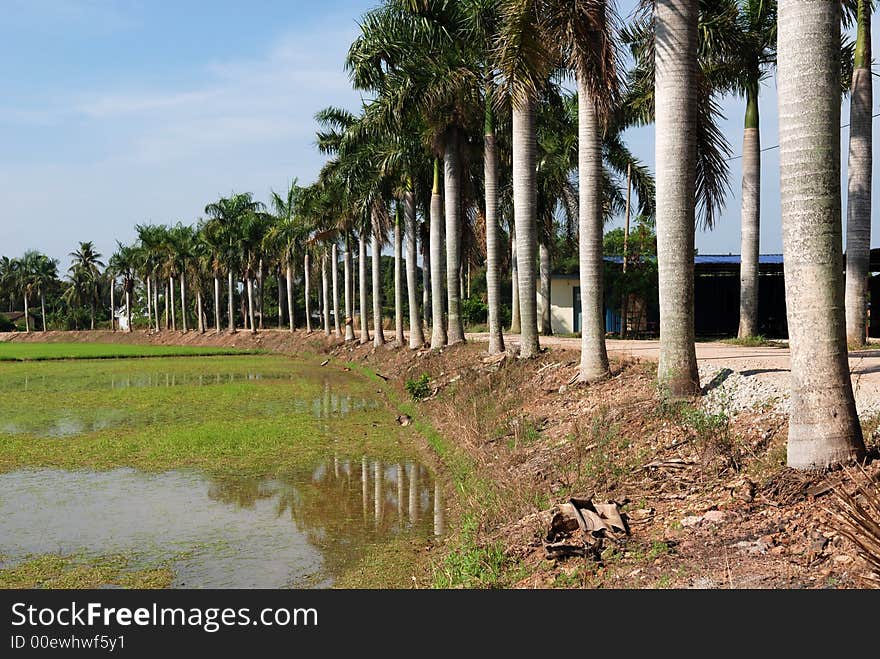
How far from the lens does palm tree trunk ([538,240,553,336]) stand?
1635 inches

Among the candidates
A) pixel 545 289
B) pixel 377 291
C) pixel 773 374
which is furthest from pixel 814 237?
pixel 377 291

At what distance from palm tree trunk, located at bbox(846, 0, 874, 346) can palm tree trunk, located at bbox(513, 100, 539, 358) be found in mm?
7538

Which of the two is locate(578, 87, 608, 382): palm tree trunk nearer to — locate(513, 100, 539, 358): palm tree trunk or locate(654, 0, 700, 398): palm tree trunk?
locate(654, 0, 700, 398): palm tree trunk

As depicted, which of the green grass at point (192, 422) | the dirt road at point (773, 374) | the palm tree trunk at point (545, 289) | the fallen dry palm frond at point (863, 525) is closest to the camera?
the fallen dry palm frond at point (863, 525)

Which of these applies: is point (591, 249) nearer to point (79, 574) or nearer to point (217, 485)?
point (217, 485)

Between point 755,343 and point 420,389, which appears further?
point 755,343

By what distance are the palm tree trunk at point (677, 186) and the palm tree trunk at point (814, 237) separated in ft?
11.7

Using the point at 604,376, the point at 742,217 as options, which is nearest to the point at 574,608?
the point at 604,376

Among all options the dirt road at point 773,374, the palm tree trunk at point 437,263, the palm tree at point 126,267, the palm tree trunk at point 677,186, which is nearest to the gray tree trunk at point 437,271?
the palm tree trunk at point 437,263

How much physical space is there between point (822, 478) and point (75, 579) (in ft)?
25.8

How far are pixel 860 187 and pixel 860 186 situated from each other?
0.08 ft

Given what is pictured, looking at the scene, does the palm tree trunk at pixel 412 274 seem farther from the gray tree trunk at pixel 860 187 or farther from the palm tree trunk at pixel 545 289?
the gray tree trunk at pixel 860 187

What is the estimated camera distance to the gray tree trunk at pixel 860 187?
68.0ft

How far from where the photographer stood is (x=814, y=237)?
8539 mm
